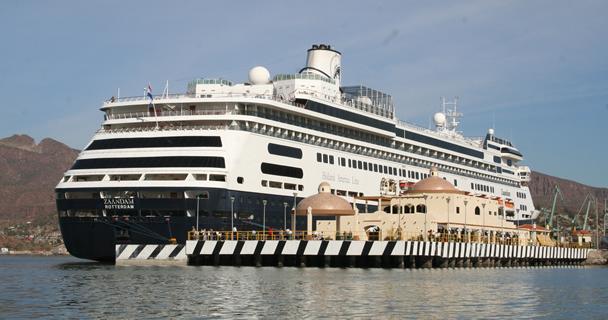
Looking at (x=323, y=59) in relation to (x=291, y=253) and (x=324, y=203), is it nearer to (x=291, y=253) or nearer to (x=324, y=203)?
(x=324, y=203)

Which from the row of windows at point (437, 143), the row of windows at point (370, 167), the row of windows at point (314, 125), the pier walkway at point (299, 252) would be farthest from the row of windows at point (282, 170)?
the row of windows at point (437, 143)

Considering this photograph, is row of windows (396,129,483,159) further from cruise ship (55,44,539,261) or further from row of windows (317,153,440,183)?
row of windows (317,153,440,183)

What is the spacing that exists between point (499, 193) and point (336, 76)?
39838mm

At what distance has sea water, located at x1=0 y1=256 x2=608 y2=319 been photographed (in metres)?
23.8

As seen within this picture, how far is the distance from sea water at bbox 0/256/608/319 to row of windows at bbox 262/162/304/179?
13894 mm

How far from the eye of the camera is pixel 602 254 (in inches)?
3150

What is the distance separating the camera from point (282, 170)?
5584 centimetres

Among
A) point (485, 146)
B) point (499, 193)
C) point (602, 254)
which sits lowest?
point (602, 254)

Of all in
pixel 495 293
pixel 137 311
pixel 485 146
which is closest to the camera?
pixel 137 311

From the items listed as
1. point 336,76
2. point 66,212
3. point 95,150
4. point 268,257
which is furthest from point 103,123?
point 336,76

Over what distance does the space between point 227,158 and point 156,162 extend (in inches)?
206

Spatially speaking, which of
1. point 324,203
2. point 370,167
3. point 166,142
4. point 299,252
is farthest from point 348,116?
point 299,252

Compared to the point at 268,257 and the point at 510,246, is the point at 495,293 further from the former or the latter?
the point at 510,246

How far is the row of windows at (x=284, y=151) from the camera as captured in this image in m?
55.2
